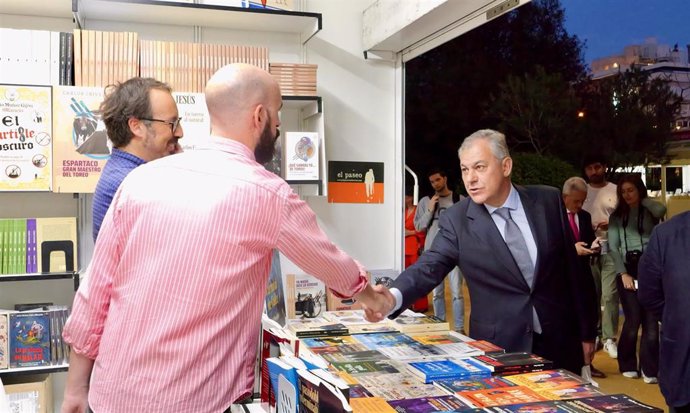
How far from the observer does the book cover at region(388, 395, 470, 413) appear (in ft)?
5.43

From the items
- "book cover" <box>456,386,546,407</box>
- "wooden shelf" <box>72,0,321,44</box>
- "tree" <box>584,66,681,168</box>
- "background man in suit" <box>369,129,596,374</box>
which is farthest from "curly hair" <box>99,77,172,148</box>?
"tree" <box>584,66,681,168</box>

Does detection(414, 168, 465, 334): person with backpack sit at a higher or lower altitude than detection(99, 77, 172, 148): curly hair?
lower

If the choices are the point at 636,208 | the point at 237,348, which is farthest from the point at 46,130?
the point at 636,208

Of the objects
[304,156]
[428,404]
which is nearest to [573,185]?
[304,156]

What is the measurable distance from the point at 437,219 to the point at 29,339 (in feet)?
10.1

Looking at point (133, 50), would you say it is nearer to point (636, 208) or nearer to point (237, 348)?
point (237, 348)

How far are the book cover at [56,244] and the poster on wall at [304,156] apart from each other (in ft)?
4.18

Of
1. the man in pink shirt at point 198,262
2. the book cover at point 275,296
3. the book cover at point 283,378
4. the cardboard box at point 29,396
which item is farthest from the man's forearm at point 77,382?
the cardboard box at point 29,396

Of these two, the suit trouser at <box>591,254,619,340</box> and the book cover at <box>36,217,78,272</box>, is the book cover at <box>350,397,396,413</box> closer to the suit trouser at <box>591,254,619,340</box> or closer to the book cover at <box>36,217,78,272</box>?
the book cover at <box>36,217,78,272</box>

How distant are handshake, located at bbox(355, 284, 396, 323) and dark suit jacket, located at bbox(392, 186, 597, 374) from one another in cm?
20

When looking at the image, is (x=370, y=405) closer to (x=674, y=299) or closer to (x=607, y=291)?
(x=674, y=299)

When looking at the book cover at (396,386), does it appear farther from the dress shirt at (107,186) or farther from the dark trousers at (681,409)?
the dark trousers at (681,409)

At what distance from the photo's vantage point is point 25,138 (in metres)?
3.36

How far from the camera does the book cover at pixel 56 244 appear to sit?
11.2ft
